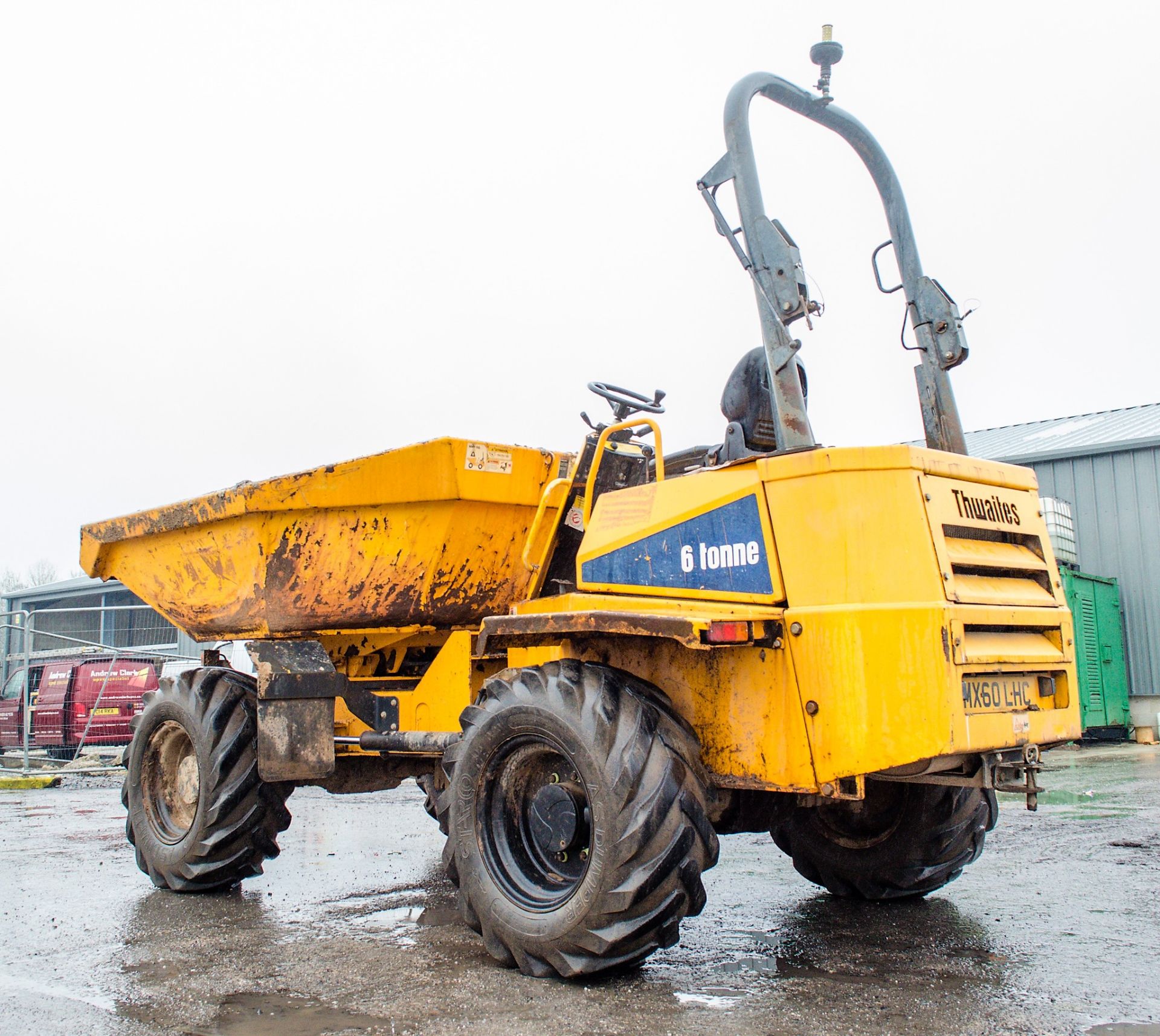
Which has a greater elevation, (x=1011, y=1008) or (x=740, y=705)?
(x=740, y=705)

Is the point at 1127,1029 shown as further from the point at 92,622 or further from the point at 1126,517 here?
the point at 92,622

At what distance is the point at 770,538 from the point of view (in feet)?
14.1

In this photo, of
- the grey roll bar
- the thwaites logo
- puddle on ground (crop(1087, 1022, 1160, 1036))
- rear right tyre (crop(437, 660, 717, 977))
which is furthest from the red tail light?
puddle on ground (crop(1087, 1022, 1160, 1036))

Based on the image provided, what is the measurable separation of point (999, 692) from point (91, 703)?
1394 centimetres

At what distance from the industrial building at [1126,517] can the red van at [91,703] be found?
1310 centimetres

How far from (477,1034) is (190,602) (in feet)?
13.5

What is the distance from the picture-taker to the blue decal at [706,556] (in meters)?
4.35

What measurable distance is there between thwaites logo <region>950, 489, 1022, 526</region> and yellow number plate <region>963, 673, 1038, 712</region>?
61 cm

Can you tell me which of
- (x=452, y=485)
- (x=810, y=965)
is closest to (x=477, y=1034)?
(x=810, y=965)

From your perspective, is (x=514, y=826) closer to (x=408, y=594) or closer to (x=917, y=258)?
(x=408, y=594)

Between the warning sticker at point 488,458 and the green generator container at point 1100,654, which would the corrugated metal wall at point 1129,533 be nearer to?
the green generator container at point 1100,654

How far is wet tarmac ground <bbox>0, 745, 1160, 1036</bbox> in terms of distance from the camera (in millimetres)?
3807

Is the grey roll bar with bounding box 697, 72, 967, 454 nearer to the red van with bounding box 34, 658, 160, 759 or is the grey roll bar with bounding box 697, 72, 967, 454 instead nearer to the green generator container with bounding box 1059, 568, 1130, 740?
the green generator container with bounding box 1059, 568, 1130, 740

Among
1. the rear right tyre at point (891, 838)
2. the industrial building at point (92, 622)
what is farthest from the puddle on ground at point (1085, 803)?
the industrial building at point (92, 622)
